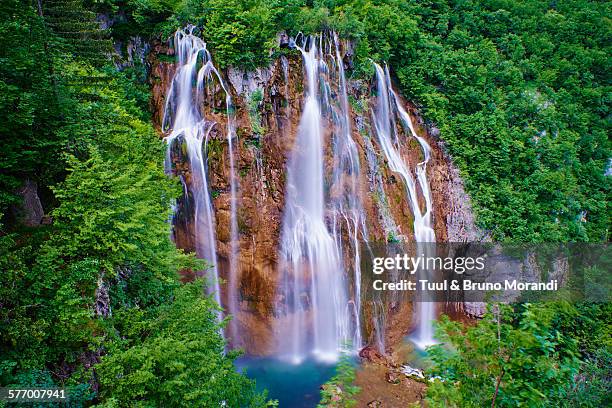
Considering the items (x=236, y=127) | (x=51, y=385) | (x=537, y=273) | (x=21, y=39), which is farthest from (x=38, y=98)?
(x=537, y=273)

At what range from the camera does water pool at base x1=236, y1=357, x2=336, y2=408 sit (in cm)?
1076

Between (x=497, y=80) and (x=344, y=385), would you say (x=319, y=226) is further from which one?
(x=497, y=80)

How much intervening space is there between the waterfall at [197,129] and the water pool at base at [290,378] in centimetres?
222

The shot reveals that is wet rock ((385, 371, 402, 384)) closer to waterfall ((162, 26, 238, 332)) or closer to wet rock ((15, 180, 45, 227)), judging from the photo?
waterfall ((162, 26, 238, 332))

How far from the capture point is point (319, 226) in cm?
1329

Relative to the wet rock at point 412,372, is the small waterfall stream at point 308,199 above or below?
above

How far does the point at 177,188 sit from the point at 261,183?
4.13m

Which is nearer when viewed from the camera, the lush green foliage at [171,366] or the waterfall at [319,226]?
the lush green foliage at [171,366]

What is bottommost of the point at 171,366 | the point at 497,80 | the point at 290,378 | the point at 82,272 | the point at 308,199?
the point at 290,378

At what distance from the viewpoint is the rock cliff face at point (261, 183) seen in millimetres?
12625

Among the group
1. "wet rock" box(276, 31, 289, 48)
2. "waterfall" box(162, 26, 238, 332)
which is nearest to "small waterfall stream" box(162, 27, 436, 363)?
"waterfall" box(162, 26, 238, 332)

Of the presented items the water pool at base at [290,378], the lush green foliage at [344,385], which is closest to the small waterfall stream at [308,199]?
the water pool at base at [290,378]

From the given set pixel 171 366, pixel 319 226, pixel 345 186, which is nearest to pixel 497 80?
pixel 345 186

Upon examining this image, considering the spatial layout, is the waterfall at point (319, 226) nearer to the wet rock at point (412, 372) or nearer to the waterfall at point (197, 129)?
the wet rock at point (412, 372)
